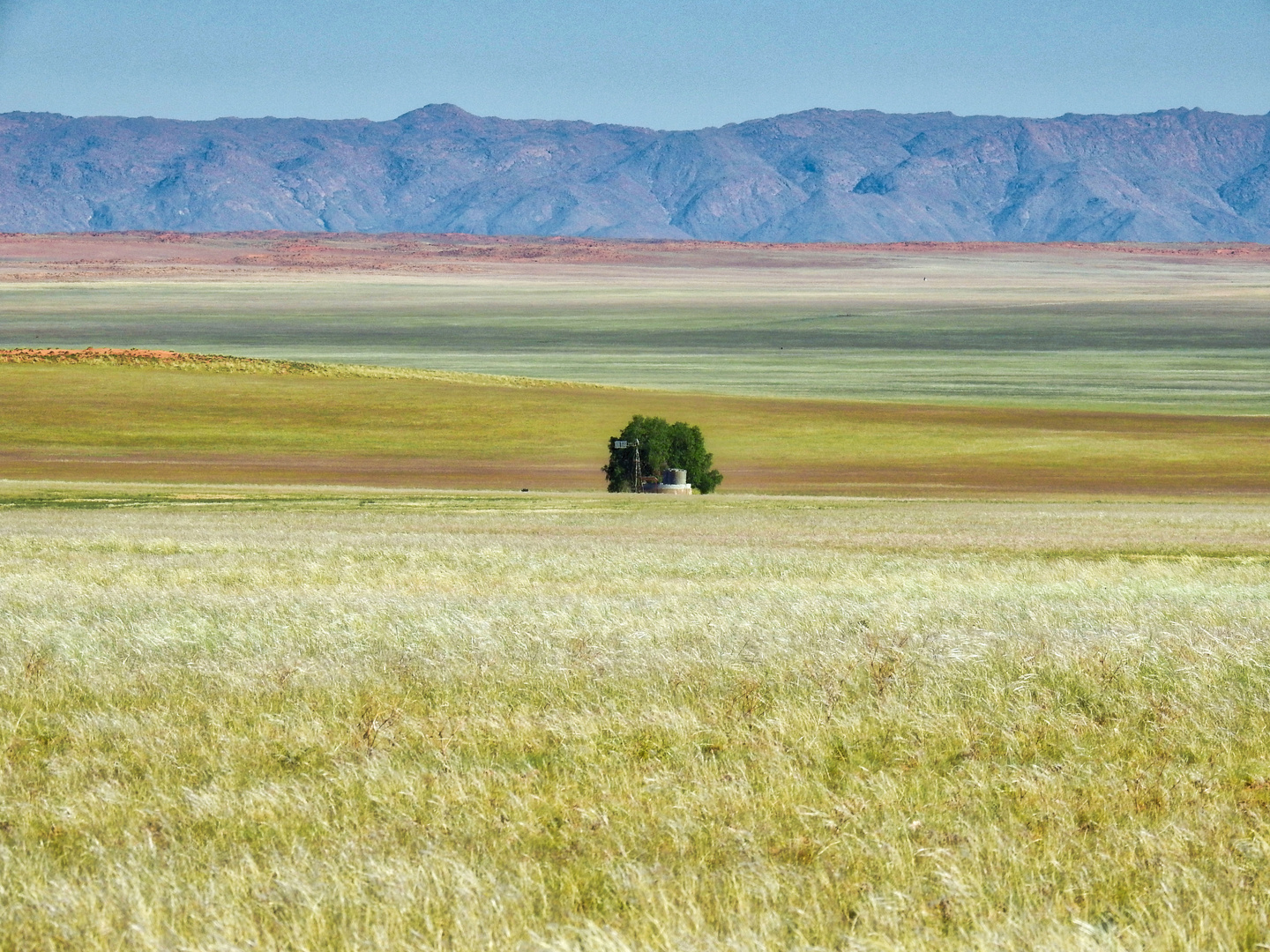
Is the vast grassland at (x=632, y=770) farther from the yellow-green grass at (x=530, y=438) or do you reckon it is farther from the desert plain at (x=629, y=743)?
the yellow-green grass at (x=530, y=438)

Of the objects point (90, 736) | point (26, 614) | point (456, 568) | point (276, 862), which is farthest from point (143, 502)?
point (276, 862)

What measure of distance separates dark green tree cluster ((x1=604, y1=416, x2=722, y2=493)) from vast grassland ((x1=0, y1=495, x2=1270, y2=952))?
1892 inches

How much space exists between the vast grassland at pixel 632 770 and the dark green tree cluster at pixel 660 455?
48.0 meters

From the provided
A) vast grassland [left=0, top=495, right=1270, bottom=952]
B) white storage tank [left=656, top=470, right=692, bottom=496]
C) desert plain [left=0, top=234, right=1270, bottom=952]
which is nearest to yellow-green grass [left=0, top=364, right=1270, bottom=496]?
white storage tank [left=656, top=470, right=692, bottom=496]

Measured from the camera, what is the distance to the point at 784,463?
8106cm

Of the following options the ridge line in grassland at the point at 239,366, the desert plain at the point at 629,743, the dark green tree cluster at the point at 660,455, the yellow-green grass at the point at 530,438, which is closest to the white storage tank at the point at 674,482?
the dark green tree cluster at the point at 660,455

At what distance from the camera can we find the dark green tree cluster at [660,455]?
67688 millimetres

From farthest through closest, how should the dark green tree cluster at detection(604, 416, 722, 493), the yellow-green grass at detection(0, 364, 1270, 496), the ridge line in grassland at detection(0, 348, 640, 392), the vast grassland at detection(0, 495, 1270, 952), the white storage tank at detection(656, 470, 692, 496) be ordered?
the ridge line in grassland at detection(0, 348, 640, 392), the yellow-green grass at detection(0, 364, 1270, 496), the dark green tree cluster at detection(604, 416, 722, 493), the white storage tank at detection(656, 470, 692, 496), the vast grassland at detection(0, 495, 1270, 952)

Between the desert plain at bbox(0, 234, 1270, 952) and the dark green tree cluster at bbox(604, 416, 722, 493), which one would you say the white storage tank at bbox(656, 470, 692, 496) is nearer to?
the dark green tree cluster at bbox(604, 416, 722, 493)

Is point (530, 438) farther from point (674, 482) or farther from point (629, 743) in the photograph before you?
point (629, 743)

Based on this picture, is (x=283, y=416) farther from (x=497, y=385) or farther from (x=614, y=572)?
(x=614, y=572)

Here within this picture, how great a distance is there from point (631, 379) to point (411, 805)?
13722 centimetres

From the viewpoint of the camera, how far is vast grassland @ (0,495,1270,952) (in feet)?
22.1

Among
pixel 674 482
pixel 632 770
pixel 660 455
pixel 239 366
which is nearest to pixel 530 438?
pixel 660 455
